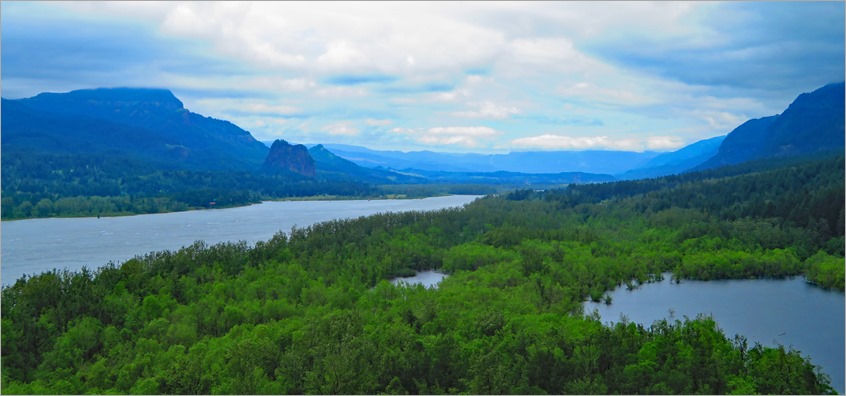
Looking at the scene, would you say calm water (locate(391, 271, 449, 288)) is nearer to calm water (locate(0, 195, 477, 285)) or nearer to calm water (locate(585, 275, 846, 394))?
calm water (locate(585, 275, 846, 394))

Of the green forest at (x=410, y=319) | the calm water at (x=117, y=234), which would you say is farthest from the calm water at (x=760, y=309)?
the calm water at (x=117, y=234)

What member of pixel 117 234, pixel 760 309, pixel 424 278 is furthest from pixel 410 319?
pixel 117 234

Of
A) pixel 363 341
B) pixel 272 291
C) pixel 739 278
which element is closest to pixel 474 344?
pixel 363 341

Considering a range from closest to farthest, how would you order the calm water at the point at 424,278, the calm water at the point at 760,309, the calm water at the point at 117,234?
the calm water at the point at 760,309, the calm water at the point at 424,278, the calm water at the point at 117,234

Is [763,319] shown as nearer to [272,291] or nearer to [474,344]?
[474,344]

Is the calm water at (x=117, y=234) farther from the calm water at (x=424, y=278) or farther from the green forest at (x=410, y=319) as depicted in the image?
the calm water at (x=424, y=278)

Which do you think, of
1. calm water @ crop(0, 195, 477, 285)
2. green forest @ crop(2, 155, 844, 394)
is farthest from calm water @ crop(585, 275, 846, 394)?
calm water @ crop(0, 195, 477, 285)


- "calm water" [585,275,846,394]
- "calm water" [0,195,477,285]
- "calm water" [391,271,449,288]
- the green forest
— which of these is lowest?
"calm water" [585,275,846,394]
